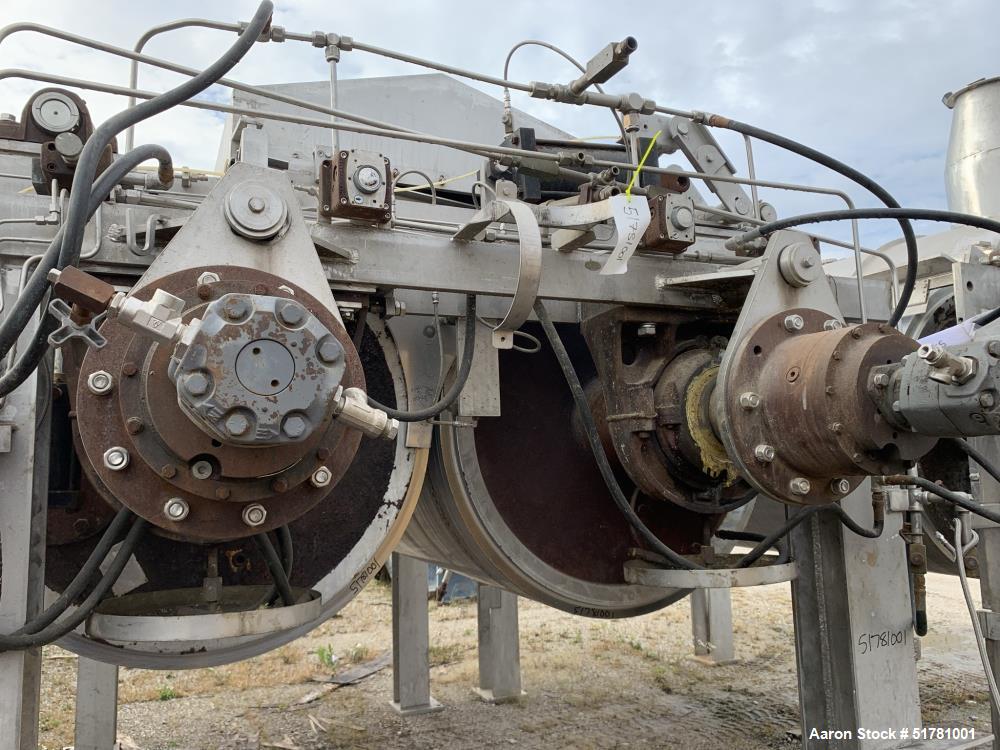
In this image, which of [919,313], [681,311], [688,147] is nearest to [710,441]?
[681,311]

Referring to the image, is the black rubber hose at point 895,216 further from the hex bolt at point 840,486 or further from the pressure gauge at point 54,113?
the pressure gauge at point 54,113

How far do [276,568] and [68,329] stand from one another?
0.55m

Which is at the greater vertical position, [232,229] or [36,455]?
[232,229]

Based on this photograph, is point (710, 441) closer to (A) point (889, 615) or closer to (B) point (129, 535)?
(A) point (889, 615)

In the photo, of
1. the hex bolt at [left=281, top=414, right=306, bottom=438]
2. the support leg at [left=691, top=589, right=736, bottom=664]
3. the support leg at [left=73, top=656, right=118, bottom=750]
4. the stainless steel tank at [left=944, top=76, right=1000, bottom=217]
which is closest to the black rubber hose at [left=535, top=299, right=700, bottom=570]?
the hex bolt at [left=281, top=414, right=306, bottom=438]

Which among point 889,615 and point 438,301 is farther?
point 889,615

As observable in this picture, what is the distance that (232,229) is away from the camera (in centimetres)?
134

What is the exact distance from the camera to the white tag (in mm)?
1476

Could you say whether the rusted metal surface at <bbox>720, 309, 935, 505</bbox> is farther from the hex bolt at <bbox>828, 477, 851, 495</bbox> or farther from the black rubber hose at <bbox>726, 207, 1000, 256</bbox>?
the black rubber hose at <bbox>726, 207, 1000, 256</bbox>

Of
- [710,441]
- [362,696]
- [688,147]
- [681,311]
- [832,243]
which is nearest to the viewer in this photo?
[710,441]

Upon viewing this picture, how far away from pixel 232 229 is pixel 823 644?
1.58 meters

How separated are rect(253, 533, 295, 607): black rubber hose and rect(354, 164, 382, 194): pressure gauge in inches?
25.2

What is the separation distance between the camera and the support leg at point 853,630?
5.95ft

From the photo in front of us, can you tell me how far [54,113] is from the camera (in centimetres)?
147
